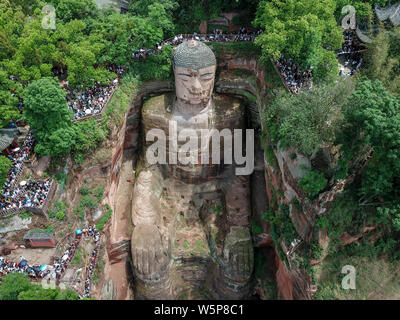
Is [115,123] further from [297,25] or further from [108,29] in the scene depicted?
[297,25]

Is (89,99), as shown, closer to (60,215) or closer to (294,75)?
(60,215)

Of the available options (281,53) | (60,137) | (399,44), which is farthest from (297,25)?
(60,137)

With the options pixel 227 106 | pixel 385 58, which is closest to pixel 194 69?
pixel 227 106

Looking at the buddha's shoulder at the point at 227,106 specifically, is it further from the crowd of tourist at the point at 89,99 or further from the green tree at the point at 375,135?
the green tree at the point at 375,135

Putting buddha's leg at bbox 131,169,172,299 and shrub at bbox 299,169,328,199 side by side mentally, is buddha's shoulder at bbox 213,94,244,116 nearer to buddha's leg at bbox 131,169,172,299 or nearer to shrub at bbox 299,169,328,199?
buddha's leg at bbox 131,169,172,299

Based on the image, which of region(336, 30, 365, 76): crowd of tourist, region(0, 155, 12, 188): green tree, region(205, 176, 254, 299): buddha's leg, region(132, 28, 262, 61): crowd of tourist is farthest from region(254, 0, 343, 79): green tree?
region(0, 155, 12, 188): green tree

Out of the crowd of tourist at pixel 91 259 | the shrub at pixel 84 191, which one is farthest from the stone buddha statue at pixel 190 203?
the shrub at pixel 84 191

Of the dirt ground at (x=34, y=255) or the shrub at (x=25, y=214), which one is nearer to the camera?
the dirt ground at (x=34, y=255)
